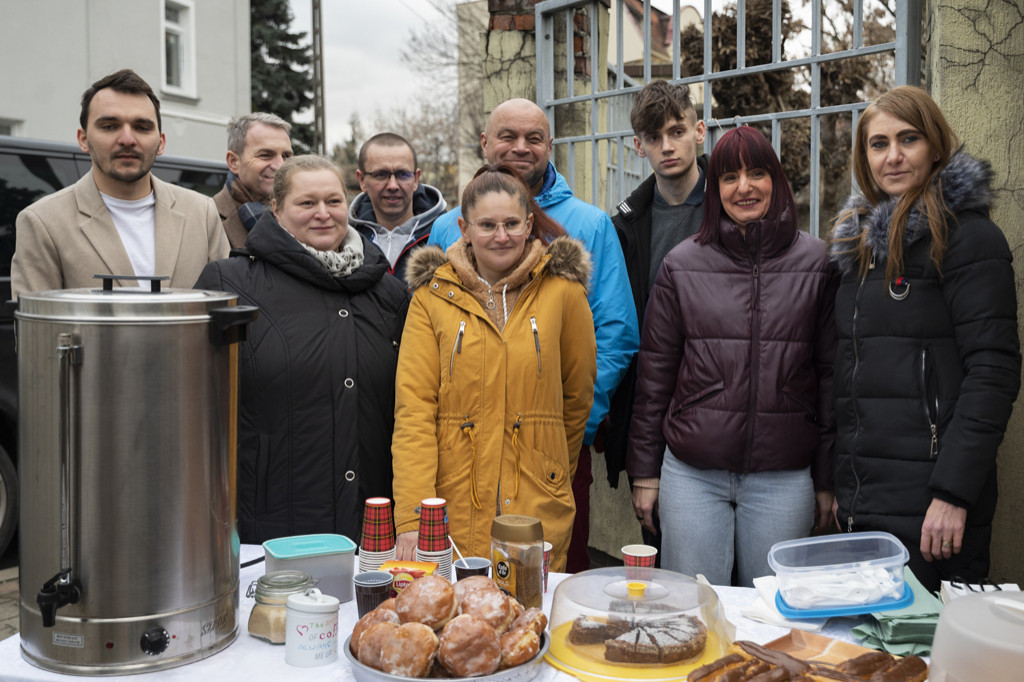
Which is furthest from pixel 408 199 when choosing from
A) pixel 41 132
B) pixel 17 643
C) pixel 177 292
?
pixel 41 132

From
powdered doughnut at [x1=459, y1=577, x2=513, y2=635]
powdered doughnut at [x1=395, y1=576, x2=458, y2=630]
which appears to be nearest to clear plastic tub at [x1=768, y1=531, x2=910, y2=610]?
powdered doughnut at [x1=459, y1=577, x2=513, y2=635]

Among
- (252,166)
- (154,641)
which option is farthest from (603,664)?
(252,166)

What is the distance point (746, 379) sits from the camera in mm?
2781

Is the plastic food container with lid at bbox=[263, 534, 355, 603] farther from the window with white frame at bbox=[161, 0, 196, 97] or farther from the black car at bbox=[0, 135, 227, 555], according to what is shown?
the window with white frame at bbox=[161, 0, 196, 97]

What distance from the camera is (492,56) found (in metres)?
5.33

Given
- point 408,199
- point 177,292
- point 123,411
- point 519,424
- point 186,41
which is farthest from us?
point 186,41

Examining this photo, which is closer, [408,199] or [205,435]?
[205,435]

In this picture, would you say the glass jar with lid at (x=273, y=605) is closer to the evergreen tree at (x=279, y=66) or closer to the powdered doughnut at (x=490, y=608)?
the powdered doughnut at (x=490, y=608)

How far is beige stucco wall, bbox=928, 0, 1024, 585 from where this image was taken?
10.1 ft

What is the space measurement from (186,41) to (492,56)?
40.4 ft

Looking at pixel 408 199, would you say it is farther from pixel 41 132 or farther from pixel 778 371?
pixel 41 132

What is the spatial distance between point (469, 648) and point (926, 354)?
1.64 metres

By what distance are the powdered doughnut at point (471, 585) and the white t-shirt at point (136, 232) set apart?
6.44ft

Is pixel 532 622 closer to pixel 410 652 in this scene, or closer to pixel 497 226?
pixel 410 652
